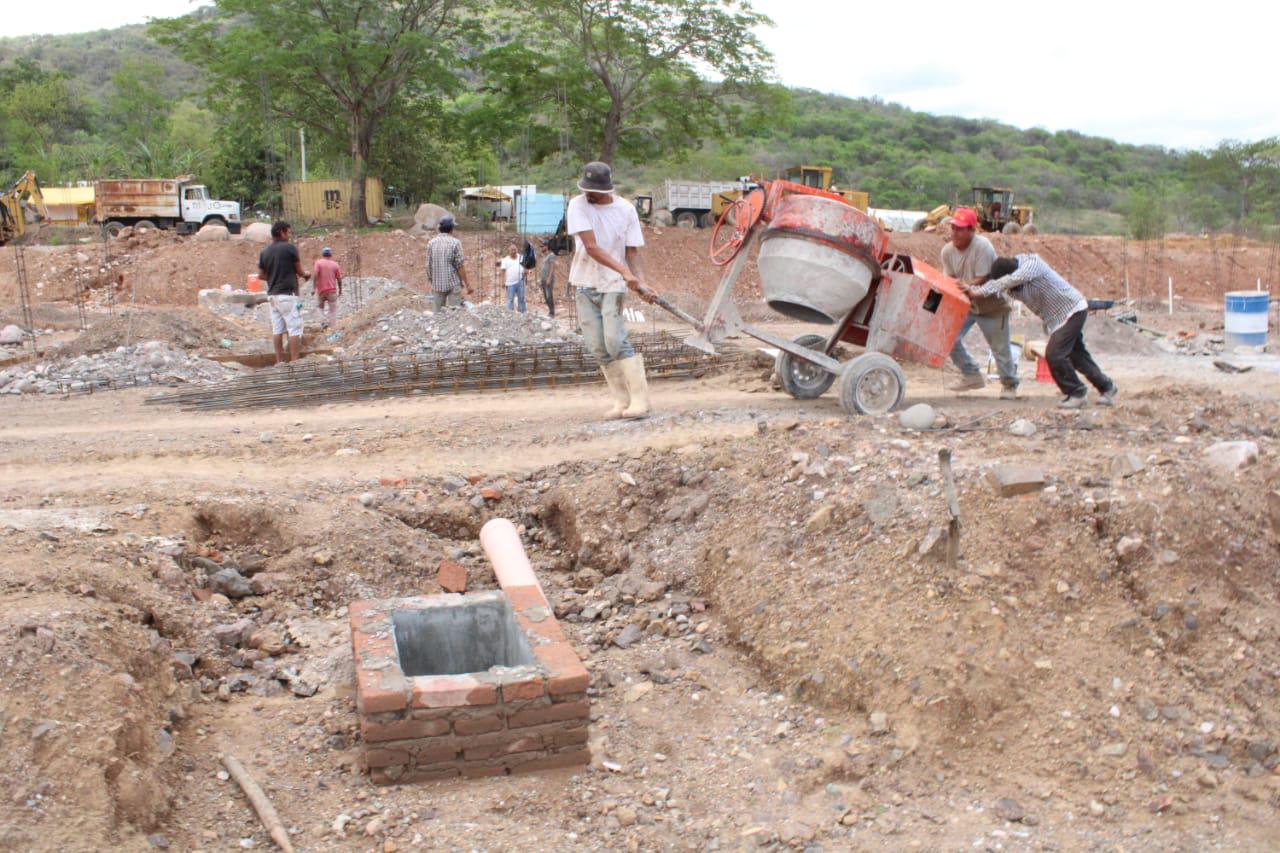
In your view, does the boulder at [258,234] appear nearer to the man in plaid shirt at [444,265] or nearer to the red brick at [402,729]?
the man in plaid shirt at [444,265]

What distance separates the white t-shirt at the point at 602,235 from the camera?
6.74 metres

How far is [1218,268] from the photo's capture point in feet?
87.6

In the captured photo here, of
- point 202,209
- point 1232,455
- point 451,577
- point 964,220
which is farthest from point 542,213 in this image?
point 1232,455

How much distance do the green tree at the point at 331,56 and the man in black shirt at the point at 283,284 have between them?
15035 mm

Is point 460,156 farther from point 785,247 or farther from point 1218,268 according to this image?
point 785,247

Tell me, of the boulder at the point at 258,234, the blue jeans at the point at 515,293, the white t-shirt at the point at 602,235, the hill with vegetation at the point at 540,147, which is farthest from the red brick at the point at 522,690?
the hill with vegetation at the point at 540,147

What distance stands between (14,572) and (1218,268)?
28239 millimetres

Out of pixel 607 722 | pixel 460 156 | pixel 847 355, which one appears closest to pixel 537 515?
pixel 607 722

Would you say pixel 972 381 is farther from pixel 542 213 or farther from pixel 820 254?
pixel 542 213

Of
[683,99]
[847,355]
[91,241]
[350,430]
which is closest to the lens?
[350,430]

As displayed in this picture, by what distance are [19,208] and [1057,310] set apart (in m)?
26.5

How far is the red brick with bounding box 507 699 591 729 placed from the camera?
3719mm

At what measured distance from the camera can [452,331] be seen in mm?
11469

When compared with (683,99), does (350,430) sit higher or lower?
lower
